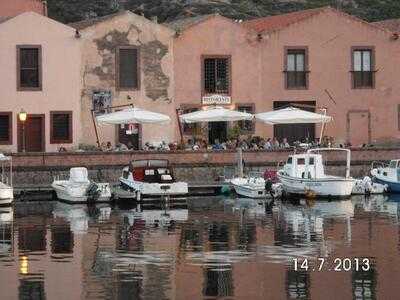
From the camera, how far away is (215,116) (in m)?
59.6

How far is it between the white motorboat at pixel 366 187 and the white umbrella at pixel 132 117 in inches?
407

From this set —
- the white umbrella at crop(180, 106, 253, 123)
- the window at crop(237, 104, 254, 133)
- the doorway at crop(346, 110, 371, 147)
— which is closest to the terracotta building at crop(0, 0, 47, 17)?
the window at crop(237, 104, 254, 133)

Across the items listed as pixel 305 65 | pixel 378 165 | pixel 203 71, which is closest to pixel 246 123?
pixel 203 71

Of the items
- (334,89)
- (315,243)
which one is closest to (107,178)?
(334,89)

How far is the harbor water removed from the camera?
2656cm

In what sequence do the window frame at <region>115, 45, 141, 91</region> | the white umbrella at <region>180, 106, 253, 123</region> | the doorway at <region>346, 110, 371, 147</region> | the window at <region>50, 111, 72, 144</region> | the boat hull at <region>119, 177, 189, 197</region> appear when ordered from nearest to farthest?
the boat hull at <region>119, 177, 189, 197</region> < the white umbrella at <region>180, 106, 253, 123</region> < the window at <region>50, 111, 72, 144</region> < the window frame at <region>115, 45, 141, 91</region> < the doorway at <region>346, 110, 371, 147</region>

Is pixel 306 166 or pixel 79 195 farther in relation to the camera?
pixel 306 166

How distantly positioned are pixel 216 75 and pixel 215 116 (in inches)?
226

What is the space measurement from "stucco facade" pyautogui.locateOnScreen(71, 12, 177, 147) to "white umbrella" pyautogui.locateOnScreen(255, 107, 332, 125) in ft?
20.0

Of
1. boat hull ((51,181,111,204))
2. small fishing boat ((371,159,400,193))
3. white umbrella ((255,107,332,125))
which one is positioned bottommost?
boat hull ((51,181,111,204))

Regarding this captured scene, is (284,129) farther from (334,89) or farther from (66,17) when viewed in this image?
(66,17)

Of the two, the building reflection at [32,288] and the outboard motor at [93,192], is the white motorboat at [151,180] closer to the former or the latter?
the outboard motor at [93,192]

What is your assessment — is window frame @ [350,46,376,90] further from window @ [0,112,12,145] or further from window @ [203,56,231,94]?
window @ [0,112,12,145]

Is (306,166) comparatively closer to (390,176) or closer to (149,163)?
(390,176)
